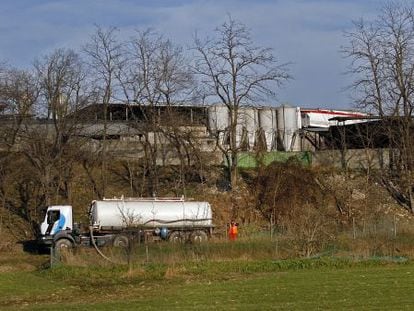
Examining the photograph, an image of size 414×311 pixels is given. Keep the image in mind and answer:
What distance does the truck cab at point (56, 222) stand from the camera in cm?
3969

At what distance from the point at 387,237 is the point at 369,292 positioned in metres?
14.2

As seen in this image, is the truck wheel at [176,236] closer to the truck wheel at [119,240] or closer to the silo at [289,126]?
the truck wheel at [119,240]

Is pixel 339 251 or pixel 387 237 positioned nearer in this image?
pixel 339 251

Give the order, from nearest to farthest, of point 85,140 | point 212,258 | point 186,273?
point 186,273 → point 212,258 → point 85,140

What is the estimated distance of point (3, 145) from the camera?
49.8m

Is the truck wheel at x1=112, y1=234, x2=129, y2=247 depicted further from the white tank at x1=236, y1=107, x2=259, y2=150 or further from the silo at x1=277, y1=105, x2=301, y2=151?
the silo at x1=277, y1=105, x2=301, y2=151

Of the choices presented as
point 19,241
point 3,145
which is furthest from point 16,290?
point 3,145

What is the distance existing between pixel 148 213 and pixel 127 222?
2.08m

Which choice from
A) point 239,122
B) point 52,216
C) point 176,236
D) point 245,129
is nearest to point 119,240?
point 176,236

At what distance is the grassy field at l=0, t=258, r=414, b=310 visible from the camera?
57.2 ft

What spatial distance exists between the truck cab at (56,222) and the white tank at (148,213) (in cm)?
143

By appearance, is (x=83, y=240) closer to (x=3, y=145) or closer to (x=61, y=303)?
(x=3, y=145)

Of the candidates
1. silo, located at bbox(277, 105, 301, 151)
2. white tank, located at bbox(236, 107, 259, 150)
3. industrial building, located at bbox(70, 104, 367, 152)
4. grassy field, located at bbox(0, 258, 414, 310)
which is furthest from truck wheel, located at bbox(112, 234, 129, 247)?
silo, located at bbox(277, 105, 301, 151)

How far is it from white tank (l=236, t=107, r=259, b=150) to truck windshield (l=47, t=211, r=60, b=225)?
21.4 m
